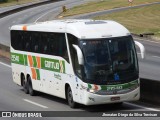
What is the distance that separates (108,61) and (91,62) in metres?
0.54

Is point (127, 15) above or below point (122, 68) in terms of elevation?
below

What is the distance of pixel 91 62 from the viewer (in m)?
18.4

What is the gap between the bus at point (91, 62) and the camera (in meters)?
18.2

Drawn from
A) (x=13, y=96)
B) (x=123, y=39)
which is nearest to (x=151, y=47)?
(x=13, y=96)

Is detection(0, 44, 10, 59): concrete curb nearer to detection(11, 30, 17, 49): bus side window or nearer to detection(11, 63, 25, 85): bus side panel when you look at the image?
detection(11, 30, 17, 49): bus side window

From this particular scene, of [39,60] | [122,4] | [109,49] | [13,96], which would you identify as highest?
[109,49]

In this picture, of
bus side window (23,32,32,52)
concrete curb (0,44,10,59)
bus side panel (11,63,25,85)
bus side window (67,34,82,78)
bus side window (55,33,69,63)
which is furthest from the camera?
concrete curb (0,44,10,59)

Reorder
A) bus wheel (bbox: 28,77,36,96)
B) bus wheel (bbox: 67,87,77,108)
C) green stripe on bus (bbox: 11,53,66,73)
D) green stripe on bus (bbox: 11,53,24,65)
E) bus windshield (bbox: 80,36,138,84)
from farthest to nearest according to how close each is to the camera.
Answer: green stripe on bus (bbox: 11,53,24,65), bus wheel (bbox: 28,77,36,96), green stripe on bus (bbox: 11,53,66,73), bus wheel (bbox: 67,87,77,108), bus windshield (bbox: 80,36,138,84)

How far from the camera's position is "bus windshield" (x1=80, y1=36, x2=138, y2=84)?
1828 centimetres

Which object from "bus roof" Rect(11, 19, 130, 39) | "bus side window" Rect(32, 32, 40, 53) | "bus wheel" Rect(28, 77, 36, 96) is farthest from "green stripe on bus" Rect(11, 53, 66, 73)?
"bus roof" Rect(11, 19, 130, 39)

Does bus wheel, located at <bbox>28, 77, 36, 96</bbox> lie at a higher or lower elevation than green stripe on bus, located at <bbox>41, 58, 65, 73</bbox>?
lower

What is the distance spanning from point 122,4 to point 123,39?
62.7 m

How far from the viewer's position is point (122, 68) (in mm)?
18516

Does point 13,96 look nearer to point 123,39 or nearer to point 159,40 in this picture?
point 123,39
